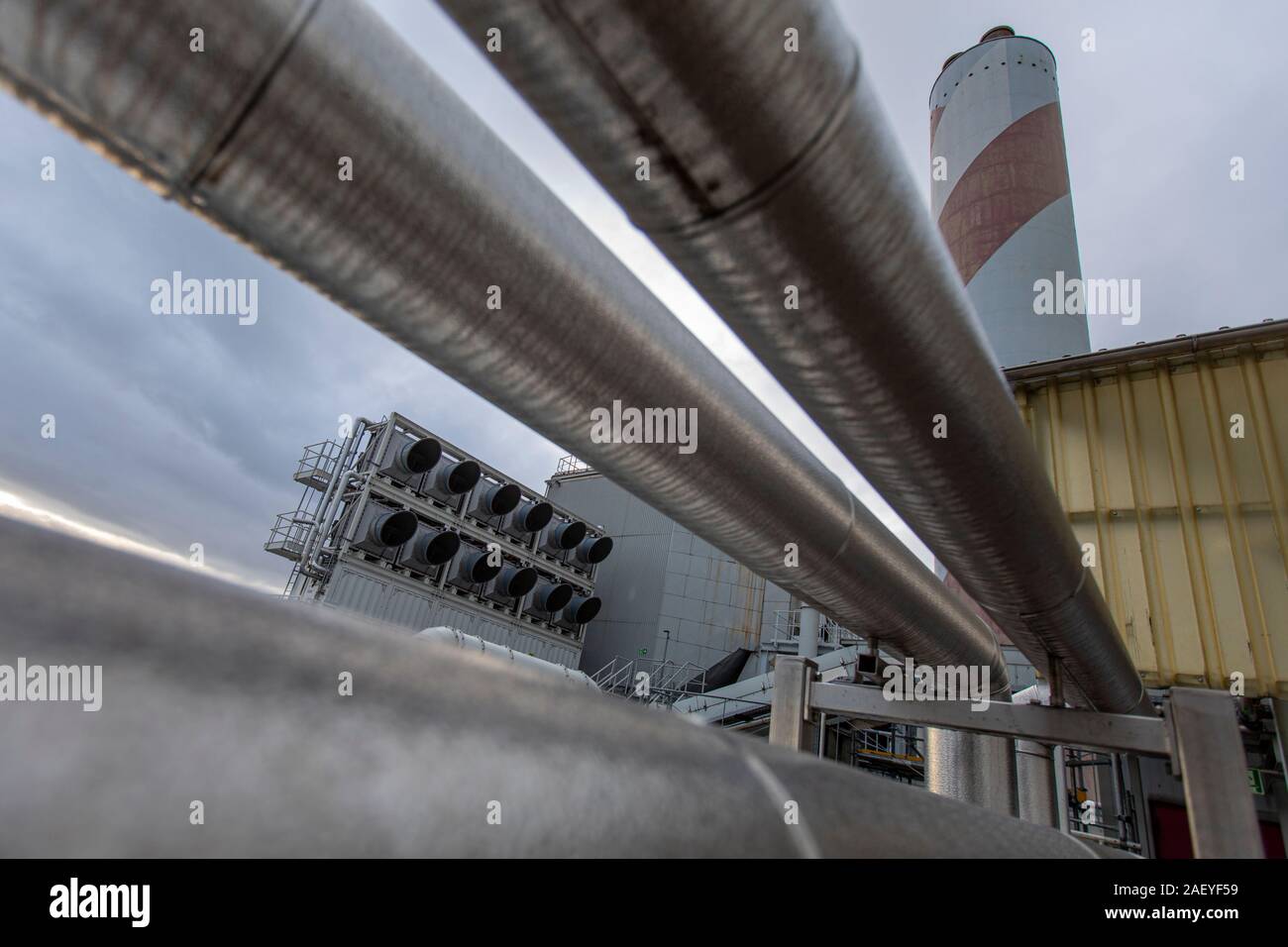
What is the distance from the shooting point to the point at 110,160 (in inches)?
36.1

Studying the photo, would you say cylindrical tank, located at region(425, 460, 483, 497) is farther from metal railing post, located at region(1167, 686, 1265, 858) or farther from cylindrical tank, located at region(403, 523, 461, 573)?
metal railing post, located at region(1167, 686, 1265, 858)

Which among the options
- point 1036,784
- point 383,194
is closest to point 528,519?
point 1036,784

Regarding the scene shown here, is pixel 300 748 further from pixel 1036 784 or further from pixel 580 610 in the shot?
pixel 580 610

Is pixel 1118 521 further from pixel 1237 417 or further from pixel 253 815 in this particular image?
pixel 253 815

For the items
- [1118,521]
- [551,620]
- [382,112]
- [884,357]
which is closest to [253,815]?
[382,112]

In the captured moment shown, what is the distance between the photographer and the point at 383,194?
1.00m

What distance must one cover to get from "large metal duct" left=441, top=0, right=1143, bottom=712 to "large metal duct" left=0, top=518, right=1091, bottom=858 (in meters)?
0.70

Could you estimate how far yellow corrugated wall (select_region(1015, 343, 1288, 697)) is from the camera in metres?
4.35

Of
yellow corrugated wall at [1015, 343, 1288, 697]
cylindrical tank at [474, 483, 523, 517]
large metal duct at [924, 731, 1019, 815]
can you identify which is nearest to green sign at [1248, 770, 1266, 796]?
yellow corrugated wall at [1015, 343, 1288, 697]

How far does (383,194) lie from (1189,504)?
5341mm

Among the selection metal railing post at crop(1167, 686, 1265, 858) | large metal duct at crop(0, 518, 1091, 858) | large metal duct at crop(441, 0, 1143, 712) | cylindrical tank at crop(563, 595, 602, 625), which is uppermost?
cylindrical tank at crop(563, 595, 602, 625)

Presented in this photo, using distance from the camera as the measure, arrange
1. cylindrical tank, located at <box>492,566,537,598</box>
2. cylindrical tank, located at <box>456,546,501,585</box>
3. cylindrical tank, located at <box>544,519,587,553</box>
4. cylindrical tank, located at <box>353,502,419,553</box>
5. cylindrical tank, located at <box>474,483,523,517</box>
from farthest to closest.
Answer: cylindrical tank, located at <box>544,519,587,553</box>
cylindrical tank, located at <box>492,566,537,598</box>
cylindrical tank, located at <box>474,483,523,517</box>
cylindrical tank, located at <box>456,546,501,585</box>
cylindrical tank, located at <box>353,502,419,553</box>
